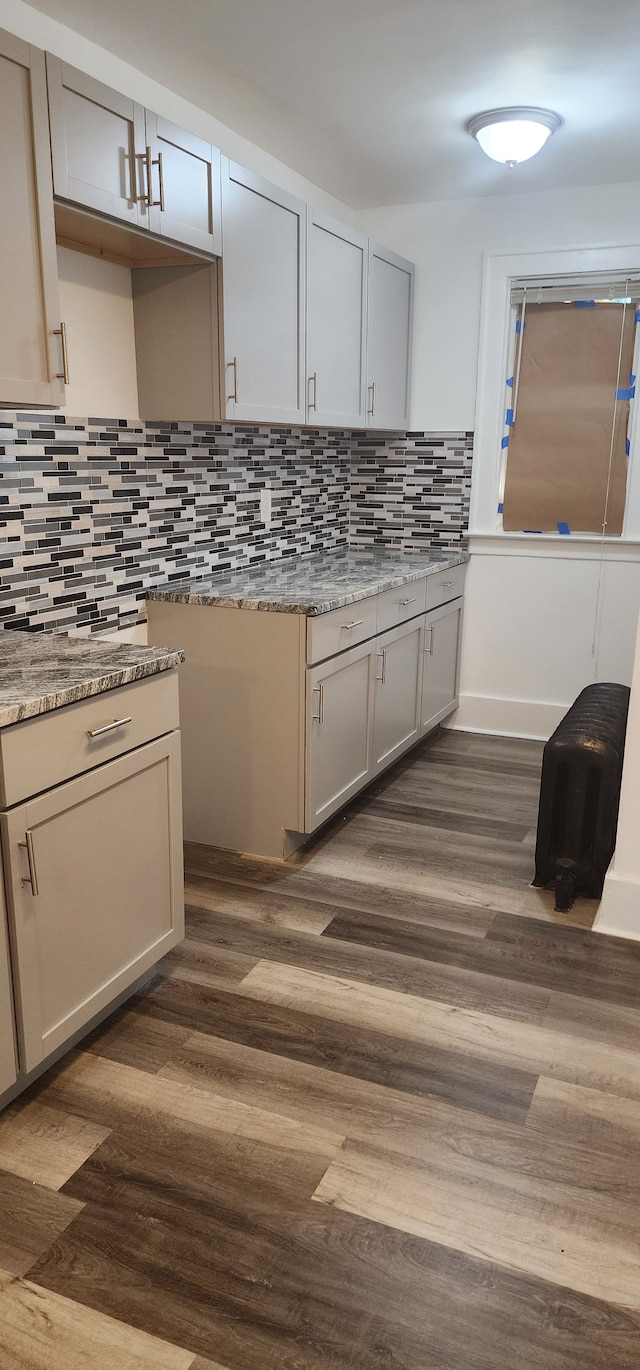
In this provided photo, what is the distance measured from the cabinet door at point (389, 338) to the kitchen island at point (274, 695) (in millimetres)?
1021

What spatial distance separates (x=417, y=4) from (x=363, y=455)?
94.0 inches

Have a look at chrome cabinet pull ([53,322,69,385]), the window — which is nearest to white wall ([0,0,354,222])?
chrome cabinet pull ([53,322,69,385])

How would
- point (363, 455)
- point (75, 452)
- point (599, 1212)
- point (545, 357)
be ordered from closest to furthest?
point (599, 1212) < point (75, 452) < point (545, 357) < point (363, 455)

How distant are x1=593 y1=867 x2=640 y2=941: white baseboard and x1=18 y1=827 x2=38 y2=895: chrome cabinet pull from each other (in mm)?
1643

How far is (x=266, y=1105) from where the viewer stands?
1925 millimetres

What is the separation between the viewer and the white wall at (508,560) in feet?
13.3

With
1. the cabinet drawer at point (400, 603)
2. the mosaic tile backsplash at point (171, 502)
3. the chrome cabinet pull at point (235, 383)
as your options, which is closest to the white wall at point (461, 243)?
the mosaic tile backsplash at point (171, 502)

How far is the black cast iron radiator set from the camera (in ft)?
9.16

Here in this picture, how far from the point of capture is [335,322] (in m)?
3.54

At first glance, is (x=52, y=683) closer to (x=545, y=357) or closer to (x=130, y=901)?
(x=130, y=901)

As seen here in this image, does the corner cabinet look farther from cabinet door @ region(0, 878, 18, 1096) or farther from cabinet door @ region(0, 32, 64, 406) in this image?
cabinet door @ region(0, 32, 64, 406)

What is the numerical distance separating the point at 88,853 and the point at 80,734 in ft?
0.87

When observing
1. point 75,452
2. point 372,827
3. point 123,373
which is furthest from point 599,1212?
point 123,373

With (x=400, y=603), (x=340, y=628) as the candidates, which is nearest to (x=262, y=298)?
(x=340, y=628)
